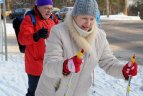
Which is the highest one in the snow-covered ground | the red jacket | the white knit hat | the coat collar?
the white knit hat

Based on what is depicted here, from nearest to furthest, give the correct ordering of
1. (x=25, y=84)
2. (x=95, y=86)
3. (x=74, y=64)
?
(x=74, y=64) < (x=25, y=84) < (x=95, y=86)

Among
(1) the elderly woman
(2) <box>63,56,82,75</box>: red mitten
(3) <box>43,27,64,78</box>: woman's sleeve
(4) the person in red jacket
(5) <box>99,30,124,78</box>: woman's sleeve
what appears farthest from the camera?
(4) the person in red jacket

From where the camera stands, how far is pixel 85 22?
3.01m

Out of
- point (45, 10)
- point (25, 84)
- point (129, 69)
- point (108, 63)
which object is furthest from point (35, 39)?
point (25, 84)

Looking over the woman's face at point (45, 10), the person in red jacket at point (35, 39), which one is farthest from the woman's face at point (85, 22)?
the woman's face at point (45, 10)

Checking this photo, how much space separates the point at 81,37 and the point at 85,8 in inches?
8.9

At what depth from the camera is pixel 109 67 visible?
3.29 metres

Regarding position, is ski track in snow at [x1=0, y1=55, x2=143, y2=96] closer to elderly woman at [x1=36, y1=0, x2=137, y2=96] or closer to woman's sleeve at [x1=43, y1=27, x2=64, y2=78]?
elderly woman at [x1=36, y1=0, x2=137, y2=96]

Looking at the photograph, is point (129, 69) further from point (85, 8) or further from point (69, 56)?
point (85, 8)

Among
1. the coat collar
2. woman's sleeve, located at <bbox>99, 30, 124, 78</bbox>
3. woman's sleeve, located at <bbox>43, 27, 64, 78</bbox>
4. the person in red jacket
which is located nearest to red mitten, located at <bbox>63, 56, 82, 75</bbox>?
woman's sleeve, located at <bbox>43, 27, 64, 78</bbox>

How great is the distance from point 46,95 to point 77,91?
9.9 inches

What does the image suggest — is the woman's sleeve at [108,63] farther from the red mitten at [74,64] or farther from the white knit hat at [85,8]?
the red mitten at [74,64]

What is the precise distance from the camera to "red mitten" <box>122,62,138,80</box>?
3031 mm

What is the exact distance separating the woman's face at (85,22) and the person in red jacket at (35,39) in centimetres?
143
